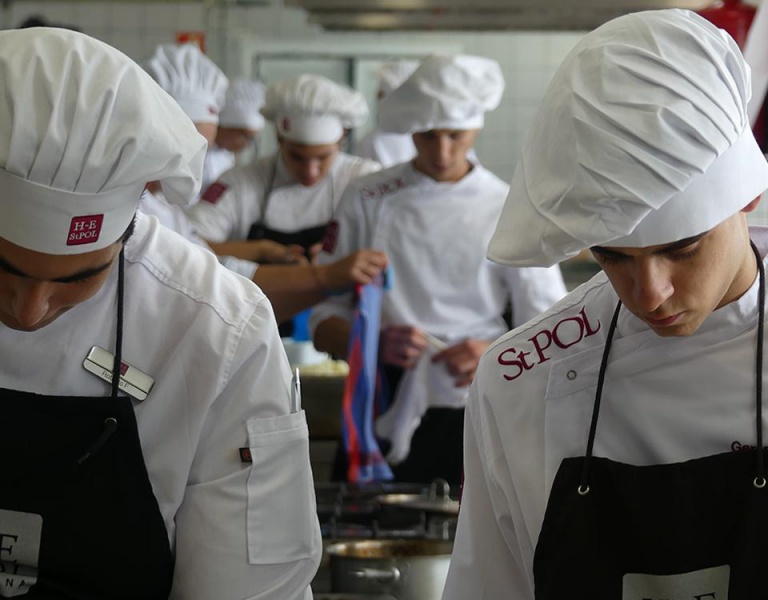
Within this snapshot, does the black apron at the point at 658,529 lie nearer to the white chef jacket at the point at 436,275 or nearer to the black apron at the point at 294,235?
the white chef jacket at the point at 436,275

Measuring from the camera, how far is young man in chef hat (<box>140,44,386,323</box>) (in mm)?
2781

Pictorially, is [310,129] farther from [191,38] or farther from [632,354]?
[191,38]

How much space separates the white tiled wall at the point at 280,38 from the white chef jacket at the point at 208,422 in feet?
20.4

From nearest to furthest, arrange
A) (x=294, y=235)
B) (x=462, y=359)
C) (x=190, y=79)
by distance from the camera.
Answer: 1. (x=462, y=359)
2. (x=190, y=79)
3. (x=294, y=235)

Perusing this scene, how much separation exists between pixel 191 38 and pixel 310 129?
11.7ft

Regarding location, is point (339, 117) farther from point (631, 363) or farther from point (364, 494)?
point (631, 363)

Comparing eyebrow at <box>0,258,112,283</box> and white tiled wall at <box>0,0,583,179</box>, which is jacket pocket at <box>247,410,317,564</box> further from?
white tiled wall at <box>0,0,583,179</box>

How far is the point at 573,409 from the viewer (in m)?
1.46

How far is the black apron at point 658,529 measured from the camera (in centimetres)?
132

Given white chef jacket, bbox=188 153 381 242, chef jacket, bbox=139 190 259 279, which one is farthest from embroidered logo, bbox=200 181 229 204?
chef jacket, bbox=139 190 259 279

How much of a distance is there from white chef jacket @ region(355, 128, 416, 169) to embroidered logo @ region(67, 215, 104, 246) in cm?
359

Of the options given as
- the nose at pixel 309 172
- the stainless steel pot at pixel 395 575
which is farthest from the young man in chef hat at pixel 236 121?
the stainless steel pot at pixel 395 575

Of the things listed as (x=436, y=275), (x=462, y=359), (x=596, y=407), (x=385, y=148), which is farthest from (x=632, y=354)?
(x=385, y=148)

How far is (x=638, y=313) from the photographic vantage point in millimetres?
1319
